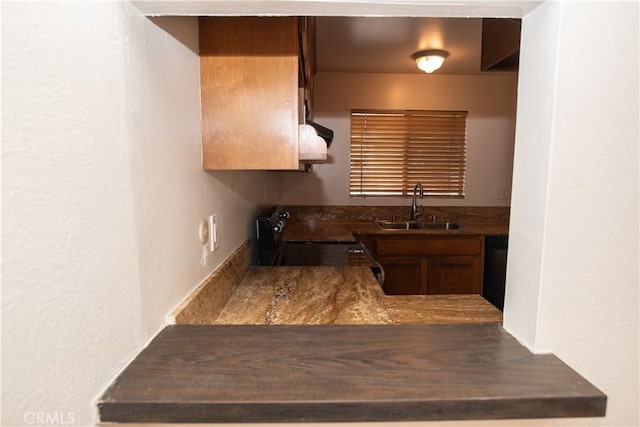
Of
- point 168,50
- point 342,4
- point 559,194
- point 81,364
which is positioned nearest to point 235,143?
point 168,50

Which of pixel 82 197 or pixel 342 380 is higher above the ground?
pixel 82 197

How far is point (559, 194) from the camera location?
1.95 ft

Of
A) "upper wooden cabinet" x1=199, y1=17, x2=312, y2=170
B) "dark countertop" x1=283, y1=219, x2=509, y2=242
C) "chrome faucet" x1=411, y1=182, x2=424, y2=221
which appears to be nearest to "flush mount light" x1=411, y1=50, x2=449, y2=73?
"chrome faucet" x1=411, y1=182, x2=424, y2=221

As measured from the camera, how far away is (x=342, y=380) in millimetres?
544

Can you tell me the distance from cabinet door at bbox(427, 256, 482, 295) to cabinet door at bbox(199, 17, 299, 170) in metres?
2.14

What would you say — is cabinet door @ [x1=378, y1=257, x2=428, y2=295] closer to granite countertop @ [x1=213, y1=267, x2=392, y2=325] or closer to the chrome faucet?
the chrome faucet

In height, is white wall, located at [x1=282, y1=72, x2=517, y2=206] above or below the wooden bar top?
above

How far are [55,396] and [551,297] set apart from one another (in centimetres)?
76

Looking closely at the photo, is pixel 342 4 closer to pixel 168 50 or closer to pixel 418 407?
pixel 168 50

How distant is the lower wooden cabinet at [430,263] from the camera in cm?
275

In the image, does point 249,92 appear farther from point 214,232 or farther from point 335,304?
point 335,304

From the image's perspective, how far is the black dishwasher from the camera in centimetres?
271

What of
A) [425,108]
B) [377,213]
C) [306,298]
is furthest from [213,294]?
[425,108]

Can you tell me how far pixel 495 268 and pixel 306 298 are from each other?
7.04 ft
